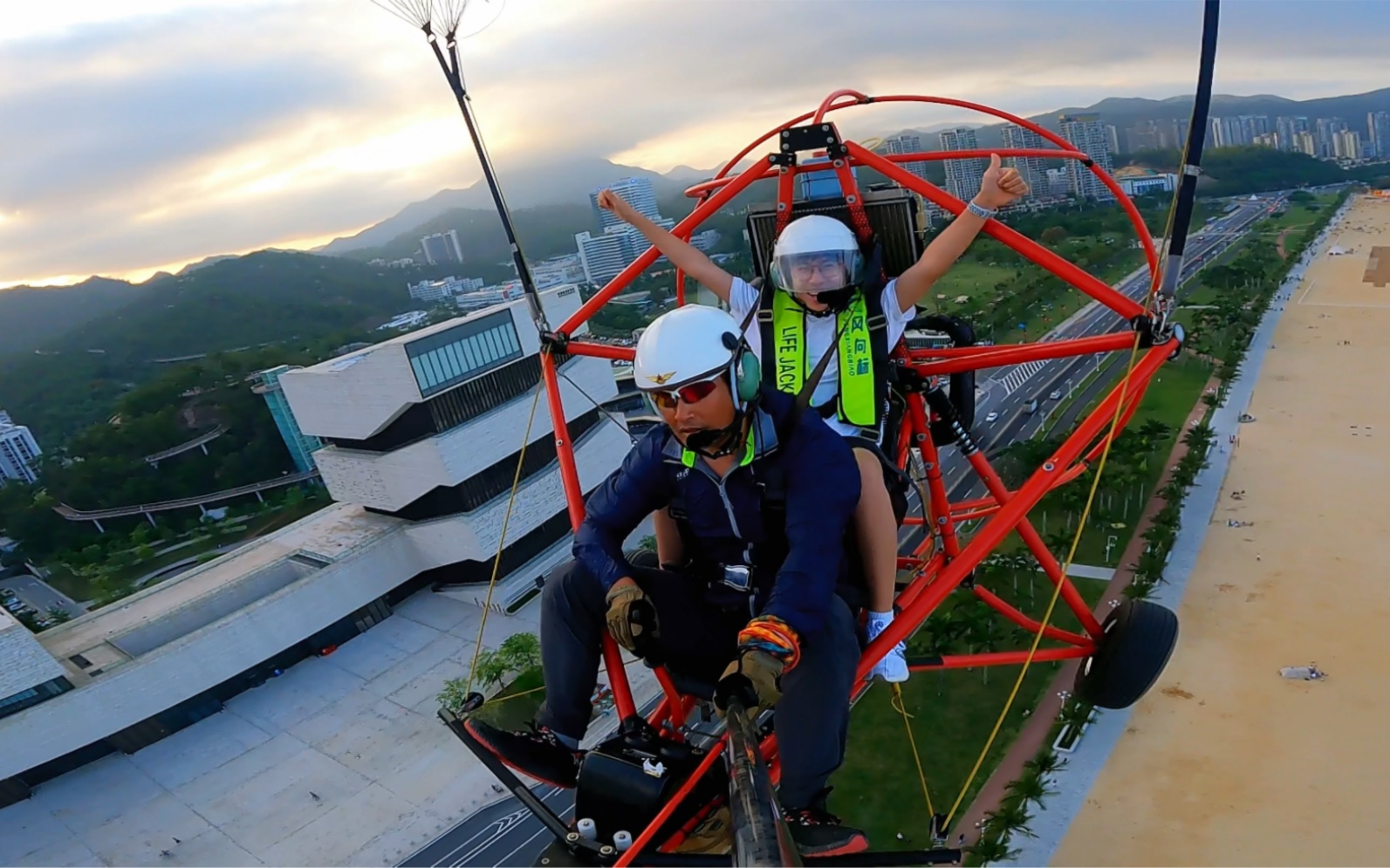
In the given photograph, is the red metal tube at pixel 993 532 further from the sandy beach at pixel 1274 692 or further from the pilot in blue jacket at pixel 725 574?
the sandy beach at pixel 1274 692

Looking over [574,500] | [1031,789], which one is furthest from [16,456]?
[1031,789]

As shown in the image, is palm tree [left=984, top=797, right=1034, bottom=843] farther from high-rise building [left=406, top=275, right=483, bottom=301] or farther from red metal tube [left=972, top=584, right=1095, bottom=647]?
high-rise building [left=406, top=275, right=483, bottom=301]

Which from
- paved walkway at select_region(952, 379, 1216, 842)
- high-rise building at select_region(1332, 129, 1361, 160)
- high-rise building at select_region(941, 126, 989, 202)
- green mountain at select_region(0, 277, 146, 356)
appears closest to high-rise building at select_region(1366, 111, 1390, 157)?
high-rise building at select_region(1332, 129, 1361, 160)

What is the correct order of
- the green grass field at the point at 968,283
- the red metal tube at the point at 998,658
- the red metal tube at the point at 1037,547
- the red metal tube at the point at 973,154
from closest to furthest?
the red metal tube at the point at 973,154, the red metal tube at the point at 998,658, the red metal tube at the point at 1037,547, the green grass field at the point at 968,283

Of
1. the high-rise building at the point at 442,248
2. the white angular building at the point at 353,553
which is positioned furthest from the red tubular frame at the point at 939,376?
the high-rise building at the point at 442,248

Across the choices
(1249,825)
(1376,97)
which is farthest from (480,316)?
(1376,97)

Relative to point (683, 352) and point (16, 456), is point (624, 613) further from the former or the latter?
point (16, 456)
